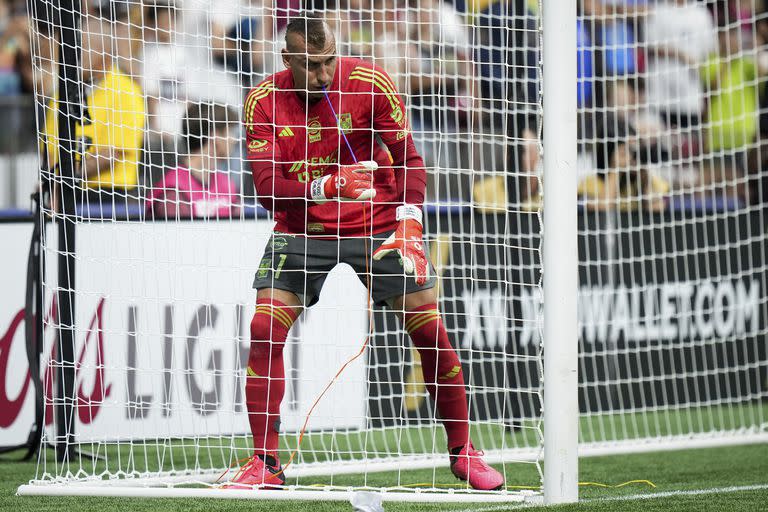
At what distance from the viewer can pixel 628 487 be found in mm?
4781

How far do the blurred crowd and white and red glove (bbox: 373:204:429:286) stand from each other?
0.65 meters

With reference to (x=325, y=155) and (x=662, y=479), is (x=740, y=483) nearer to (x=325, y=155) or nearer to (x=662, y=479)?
(x=662, y=479)

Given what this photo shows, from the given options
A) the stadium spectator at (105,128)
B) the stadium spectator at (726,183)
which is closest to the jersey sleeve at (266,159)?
the stadium spectator at (105,128)

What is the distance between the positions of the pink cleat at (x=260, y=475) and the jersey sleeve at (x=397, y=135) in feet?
3.72

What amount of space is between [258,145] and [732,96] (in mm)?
4936

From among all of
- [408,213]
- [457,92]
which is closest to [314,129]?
[408,213]

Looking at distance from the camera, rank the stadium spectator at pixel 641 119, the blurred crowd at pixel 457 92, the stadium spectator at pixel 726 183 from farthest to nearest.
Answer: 1. the stadium spectator at pixel 726 183
2. the stadium spectator at pixel 641 119
3. the blurred crowd at pixel 457 92

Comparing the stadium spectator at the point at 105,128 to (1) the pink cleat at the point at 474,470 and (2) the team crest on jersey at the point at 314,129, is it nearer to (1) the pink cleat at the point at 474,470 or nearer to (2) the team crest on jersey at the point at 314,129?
(2) the team crest on jersey at the point at 314,129

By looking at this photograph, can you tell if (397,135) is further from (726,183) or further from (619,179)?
(726,183)

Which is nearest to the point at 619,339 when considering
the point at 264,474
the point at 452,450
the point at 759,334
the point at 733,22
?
the point at 759,334

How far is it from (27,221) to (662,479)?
3.49 metres

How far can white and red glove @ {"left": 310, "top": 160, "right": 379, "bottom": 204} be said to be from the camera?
439cm

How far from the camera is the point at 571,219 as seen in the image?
4000mm

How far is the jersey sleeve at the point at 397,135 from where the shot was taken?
15.1 ft
